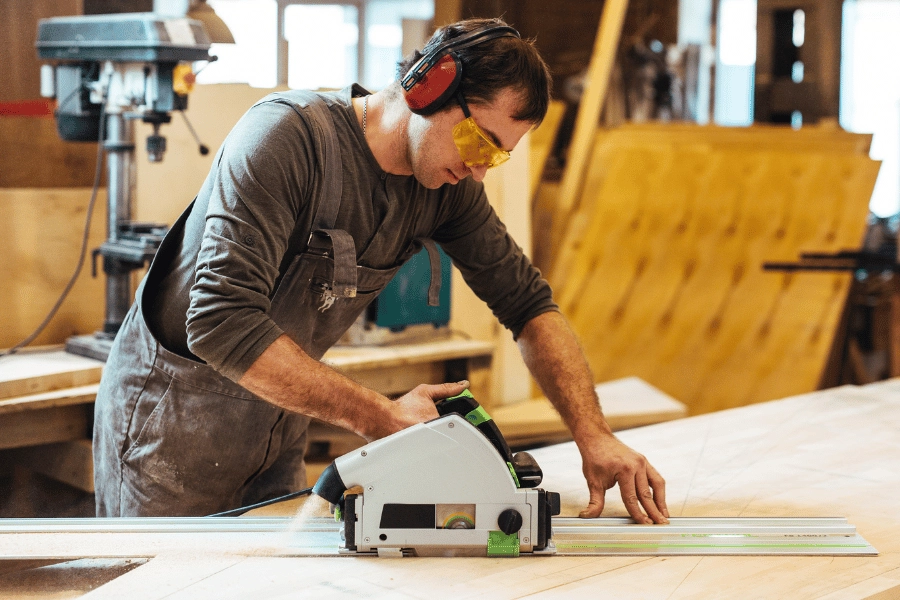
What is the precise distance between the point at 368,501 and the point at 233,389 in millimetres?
513

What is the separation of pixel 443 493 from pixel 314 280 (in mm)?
557

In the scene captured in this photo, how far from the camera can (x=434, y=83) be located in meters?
1.76

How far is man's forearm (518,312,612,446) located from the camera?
2076mm

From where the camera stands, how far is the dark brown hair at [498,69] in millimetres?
1752

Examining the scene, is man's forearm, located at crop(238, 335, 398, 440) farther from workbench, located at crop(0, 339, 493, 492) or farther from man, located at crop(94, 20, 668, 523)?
workbench, located at crop(0, 339, 493, 492)

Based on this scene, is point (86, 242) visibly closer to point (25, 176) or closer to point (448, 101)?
point (25, 176)

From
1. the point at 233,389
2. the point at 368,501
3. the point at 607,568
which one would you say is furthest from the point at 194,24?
the point at 607,568

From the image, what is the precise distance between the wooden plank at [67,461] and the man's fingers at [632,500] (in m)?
1.49

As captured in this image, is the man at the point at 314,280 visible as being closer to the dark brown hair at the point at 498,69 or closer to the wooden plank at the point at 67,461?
the dark brown hair at the point at 498,69

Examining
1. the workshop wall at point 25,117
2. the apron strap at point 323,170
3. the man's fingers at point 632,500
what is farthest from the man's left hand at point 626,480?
the workshop wall at point 25,117

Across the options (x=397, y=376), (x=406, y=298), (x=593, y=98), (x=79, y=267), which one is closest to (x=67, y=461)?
(x=79, y=267)

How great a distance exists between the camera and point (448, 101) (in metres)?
1.77

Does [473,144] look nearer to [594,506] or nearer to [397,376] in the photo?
[594,506]

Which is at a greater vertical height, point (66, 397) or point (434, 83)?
point (434, 83)
